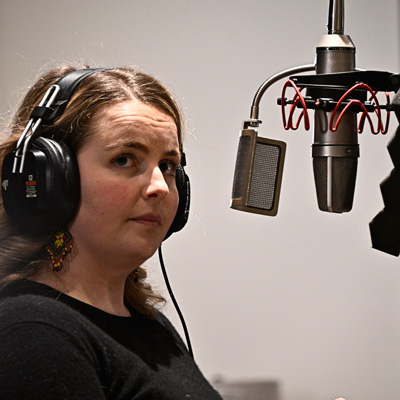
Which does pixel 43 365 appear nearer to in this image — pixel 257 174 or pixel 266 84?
pixel 257 174

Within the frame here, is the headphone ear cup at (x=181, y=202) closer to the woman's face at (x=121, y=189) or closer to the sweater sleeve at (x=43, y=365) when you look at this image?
the woman's face at (x=121, y=189)

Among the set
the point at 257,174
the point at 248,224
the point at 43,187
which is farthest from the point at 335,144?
the point at 248,224

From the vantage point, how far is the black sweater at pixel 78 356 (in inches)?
33.8

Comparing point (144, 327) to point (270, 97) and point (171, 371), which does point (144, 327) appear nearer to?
point (171, 371)

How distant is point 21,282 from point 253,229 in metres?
1.45

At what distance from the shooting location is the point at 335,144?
3.05ft

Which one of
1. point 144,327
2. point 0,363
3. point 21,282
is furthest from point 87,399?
point 144,327

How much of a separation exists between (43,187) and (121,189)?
0.36ft

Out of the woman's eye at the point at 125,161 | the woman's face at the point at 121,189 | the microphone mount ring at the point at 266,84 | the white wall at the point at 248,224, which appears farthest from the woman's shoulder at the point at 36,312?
the white wall at the point at 248,224

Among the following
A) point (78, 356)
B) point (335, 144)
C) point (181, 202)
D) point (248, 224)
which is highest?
point (335, 144)

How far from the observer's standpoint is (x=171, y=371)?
3.71 feet

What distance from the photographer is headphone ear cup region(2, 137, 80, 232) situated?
100 cm

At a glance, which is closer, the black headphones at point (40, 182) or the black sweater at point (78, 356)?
the black sweater at point (78, 356)

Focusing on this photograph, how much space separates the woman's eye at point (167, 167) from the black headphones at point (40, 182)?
0.15 meters
